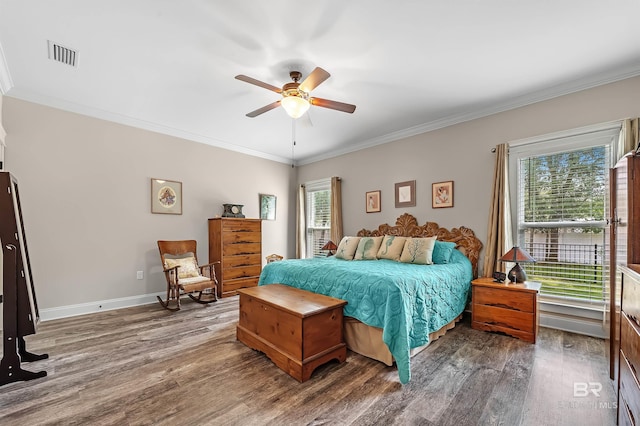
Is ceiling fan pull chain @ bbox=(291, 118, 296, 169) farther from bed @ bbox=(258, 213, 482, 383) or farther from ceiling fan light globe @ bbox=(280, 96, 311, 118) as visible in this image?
bed @ bbox=(258, 213, 482, 383)

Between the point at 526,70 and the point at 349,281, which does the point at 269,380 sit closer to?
the point at 349,281

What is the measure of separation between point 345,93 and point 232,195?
2992 millimetres

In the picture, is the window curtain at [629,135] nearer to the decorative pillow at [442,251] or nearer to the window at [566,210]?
the window at [566,210]

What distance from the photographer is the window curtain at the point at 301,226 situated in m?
6.01

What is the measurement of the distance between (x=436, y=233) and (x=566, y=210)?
1444 millimetres

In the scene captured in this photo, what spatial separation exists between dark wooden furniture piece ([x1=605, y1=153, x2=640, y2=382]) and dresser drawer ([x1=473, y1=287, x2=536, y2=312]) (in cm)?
71

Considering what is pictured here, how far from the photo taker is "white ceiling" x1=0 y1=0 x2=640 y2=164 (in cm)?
198

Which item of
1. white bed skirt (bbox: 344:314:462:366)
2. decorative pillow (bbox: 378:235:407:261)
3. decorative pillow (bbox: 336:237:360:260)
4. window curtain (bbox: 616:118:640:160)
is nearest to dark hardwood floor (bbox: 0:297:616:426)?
white bed skirt (bbox: 344:314:462:366)

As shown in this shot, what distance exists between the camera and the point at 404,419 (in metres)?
1.66

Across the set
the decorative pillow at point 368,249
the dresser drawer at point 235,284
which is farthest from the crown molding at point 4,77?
the decorative pillow at point 368,249

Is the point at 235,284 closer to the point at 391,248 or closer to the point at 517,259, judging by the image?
the point at 391,248

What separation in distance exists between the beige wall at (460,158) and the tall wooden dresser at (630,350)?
88.4 inches

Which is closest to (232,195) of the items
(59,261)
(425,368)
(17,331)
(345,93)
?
(59,261)

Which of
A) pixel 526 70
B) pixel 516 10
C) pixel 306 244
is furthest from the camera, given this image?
pixel 306 244
